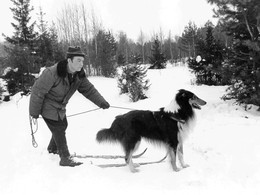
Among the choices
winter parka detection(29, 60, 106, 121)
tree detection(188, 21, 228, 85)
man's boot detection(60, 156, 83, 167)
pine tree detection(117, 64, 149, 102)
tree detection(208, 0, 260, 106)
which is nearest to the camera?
winter parka detection(29, 60, 106, 121)

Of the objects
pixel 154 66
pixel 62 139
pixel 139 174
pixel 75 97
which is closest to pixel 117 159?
pixel 139 174

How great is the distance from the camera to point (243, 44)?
8211mm

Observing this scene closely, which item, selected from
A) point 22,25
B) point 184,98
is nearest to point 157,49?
point 22,25

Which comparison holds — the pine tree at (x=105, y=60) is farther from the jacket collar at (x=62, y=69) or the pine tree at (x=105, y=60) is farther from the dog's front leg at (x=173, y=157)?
the dog's front leg at (x=173, y=157)

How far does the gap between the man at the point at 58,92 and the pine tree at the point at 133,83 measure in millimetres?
8776

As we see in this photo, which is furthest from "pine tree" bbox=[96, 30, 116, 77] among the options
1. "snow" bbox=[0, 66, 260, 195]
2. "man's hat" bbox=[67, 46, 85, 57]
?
"man's hat" bbox=[67, 46, 85, 57]

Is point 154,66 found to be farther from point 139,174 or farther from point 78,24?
point 139,174

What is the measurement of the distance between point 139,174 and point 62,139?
146 cm

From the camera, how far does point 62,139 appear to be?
4398 mm

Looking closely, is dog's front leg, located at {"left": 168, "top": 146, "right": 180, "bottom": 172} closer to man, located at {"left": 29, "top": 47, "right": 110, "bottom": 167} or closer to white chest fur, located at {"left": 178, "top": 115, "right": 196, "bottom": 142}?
white chest fur, located at {"left": 178, "top": 115, "right": 196, "bottom": 142}

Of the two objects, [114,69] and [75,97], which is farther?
[114,69]

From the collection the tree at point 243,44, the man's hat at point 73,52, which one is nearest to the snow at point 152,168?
the tree at point 243,44

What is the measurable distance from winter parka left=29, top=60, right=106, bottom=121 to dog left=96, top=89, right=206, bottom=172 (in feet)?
3.04

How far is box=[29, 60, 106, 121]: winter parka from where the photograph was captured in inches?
161
